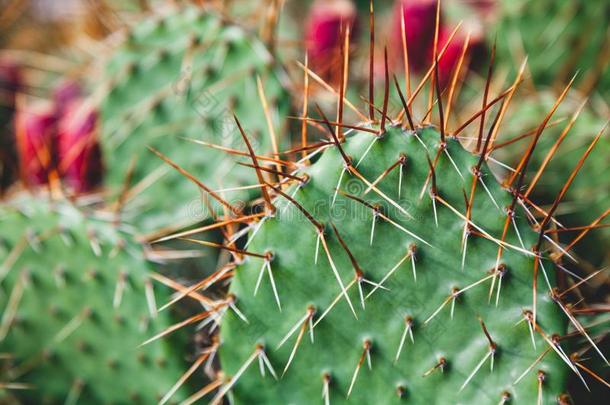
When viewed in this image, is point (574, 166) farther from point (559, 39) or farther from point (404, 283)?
point (404, 283)

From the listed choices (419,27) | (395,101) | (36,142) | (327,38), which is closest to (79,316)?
(36,142)

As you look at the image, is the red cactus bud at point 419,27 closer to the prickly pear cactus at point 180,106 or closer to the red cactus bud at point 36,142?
the prickly pear cactus at point 180,106

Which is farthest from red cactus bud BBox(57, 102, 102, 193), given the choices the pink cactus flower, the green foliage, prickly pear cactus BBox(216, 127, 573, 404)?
the green foliage

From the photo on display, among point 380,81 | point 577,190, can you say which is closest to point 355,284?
point 577,190

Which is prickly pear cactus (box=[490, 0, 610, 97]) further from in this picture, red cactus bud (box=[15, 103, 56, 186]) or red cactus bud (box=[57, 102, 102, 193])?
red cactus bud (box=[15, 103, 56, 186])

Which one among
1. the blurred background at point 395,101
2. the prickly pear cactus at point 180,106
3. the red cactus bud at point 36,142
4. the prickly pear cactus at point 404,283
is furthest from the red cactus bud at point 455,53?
the red cactus bud at point 36,142

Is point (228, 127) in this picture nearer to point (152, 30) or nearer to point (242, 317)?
point (152, 30)
